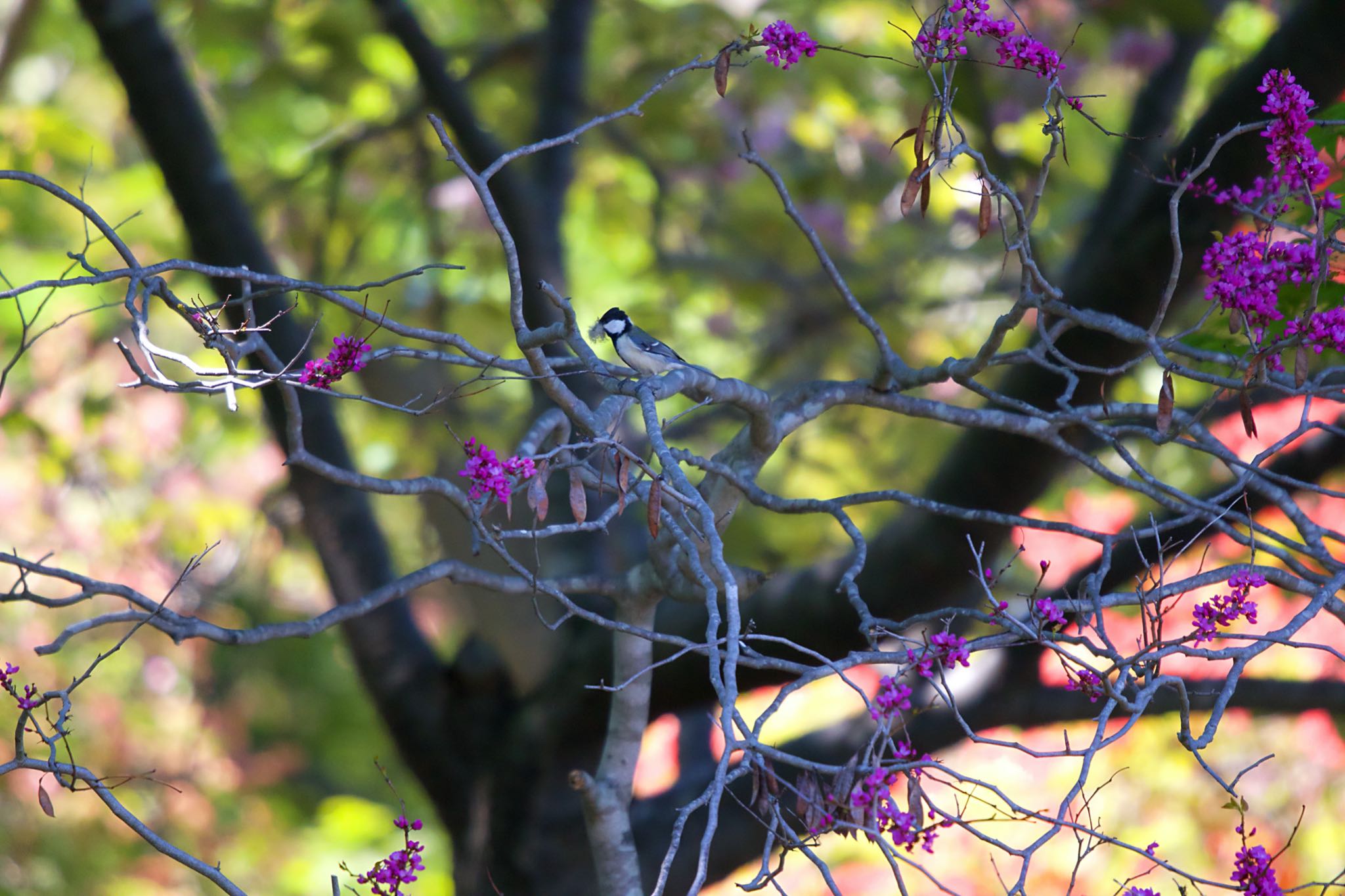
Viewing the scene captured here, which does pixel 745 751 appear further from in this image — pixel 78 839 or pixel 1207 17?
pixel 78 839

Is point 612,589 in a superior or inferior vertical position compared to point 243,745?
inferior

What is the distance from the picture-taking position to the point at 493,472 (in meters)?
1.68

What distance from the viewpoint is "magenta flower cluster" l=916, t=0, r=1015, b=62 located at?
5.60ft

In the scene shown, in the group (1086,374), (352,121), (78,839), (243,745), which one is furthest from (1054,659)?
(243,745)

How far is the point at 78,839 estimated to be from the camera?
6.07 metres

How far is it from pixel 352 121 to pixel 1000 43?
13.5 feet

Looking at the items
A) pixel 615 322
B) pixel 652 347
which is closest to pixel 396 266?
pixel 615 322

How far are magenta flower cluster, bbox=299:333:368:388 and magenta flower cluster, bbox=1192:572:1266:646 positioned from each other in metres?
1.35

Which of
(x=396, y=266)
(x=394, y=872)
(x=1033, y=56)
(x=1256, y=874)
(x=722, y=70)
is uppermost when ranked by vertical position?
(x=396, y=266)

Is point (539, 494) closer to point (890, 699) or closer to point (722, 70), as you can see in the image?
point (890, 699)

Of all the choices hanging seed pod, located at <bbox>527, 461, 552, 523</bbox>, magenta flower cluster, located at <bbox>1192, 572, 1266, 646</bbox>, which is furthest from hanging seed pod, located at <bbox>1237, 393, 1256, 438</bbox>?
hanging seed pod, located at <bbox>527, 461, 552, 523</bbox>

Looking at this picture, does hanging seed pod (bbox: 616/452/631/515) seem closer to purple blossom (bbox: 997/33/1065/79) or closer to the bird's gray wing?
purple blossom (bbox: 997/33/1065/79)

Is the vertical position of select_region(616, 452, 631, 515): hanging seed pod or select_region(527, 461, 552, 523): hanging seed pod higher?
select_region(527, 461, 552, 523): hanging seed pod

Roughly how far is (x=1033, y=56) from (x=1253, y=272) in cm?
46
